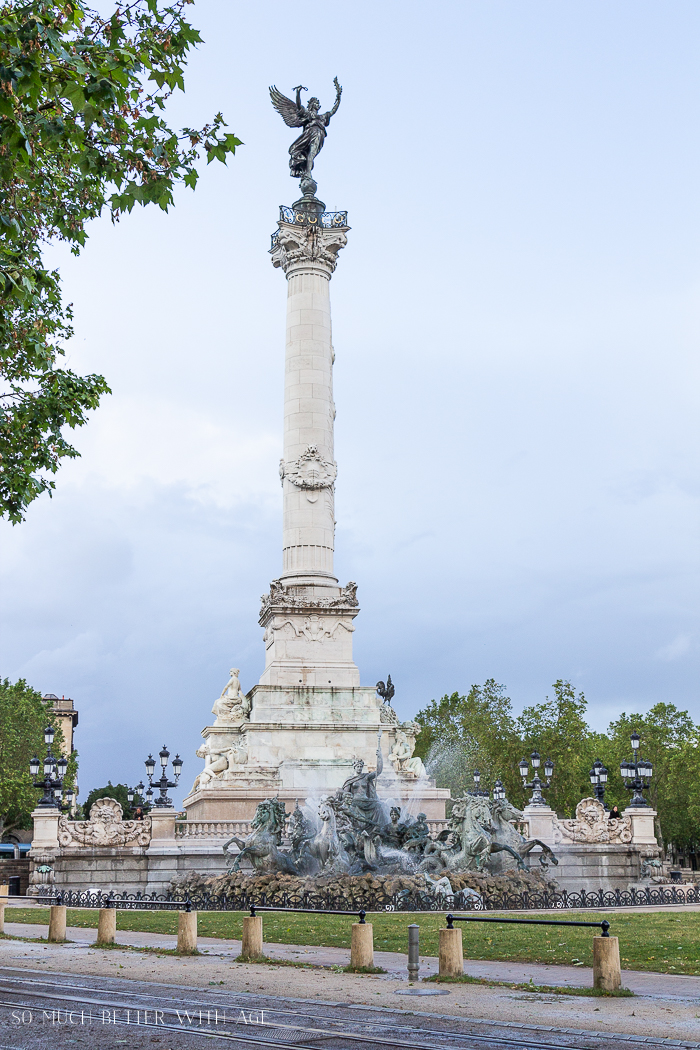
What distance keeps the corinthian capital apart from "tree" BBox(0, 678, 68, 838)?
29484mm

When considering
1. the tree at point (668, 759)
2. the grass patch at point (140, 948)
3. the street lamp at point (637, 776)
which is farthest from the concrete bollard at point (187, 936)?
the tree at point (668, 759)

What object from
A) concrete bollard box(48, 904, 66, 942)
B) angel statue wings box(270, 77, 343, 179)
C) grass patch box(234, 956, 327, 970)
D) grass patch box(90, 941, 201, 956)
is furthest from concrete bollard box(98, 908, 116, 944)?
angel statue wings box(270, 77, 343, 179)

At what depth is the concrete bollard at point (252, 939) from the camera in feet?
55.1

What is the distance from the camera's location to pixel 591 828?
3572cm

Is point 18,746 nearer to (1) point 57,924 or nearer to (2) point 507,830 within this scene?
(2) point 507,830

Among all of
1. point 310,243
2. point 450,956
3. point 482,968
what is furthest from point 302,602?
point 450,956

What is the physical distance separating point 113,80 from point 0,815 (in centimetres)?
5964

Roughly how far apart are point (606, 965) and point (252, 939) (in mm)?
5988

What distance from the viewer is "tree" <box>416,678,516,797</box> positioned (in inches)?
2542

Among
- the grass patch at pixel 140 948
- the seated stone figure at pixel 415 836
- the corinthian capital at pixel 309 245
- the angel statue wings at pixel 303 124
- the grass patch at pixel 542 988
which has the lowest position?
the grass patch at pixel 140 948

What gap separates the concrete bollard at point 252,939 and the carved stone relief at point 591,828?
20.6 meters

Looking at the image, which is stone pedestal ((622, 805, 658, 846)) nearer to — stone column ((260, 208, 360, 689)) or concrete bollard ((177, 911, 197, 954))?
stone column ((260, 208, 360, 689))

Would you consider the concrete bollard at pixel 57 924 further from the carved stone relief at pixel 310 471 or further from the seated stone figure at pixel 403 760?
the carved stone relief at pixel 310 471

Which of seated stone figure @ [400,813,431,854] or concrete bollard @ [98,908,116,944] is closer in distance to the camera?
concrete bollard @ [98,908,116,944]
